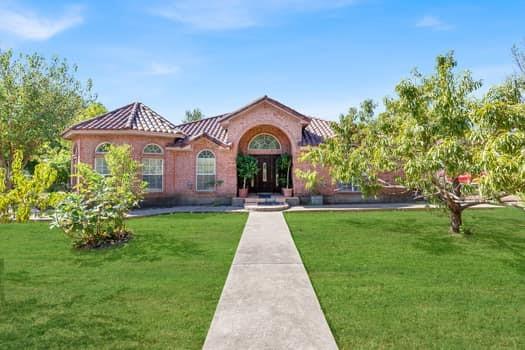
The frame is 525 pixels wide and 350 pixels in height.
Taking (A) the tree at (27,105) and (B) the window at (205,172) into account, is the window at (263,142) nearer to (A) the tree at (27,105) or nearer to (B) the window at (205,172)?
(B) the window at (205,172)

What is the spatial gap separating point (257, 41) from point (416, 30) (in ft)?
21.7

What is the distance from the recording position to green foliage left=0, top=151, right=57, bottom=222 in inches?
210


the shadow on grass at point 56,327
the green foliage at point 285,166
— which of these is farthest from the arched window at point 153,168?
the shadow on grass at point 56,327

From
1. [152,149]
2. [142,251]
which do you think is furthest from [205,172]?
[142,251]

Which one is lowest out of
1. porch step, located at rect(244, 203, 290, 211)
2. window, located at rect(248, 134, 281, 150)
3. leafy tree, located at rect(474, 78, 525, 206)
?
porch step, located at rect(244, 203, 290, 211)

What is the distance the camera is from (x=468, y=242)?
993 cm

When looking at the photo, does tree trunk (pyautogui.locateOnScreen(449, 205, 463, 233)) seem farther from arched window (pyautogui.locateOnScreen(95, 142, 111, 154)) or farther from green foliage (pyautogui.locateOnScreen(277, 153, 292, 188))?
arched window (pyautogui.locateOnScreen(95, 142, 111, 154))

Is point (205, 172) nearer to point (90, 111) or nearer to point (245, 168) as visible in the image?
point (245, 168)

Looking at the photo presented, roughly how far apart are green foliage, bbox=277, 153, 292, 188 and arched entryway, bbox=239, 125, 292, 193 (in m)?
0.36

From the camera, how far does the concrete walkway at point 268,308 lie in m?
4.29

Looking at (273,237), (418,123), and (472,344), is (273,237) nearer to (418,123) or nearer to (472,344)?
(418,123)

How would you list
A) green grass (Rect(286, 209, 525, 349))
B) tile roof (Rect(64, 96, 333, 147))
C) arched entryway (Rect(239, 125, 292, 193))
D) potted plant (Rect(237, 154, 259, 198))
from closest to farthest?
green grass (Rect(286, 209, 525, 349)) → tile roof (Rect(64, 96, 333, 147)) → potted plant (Rect(237, 154, 259, 198)) → arched entryway (Rect(239, 125, 292, 193))

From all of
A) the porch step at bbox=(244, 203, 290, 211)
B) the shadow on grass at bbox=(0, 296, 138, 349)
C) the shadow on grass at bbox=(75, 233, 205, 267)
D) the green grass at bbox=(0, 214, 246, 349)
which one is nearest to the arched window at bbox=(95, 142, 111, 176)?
the green grass at bbox=(0, 214, 246, 349)

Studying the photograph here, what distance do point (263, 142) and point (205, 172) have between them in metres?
4.78
